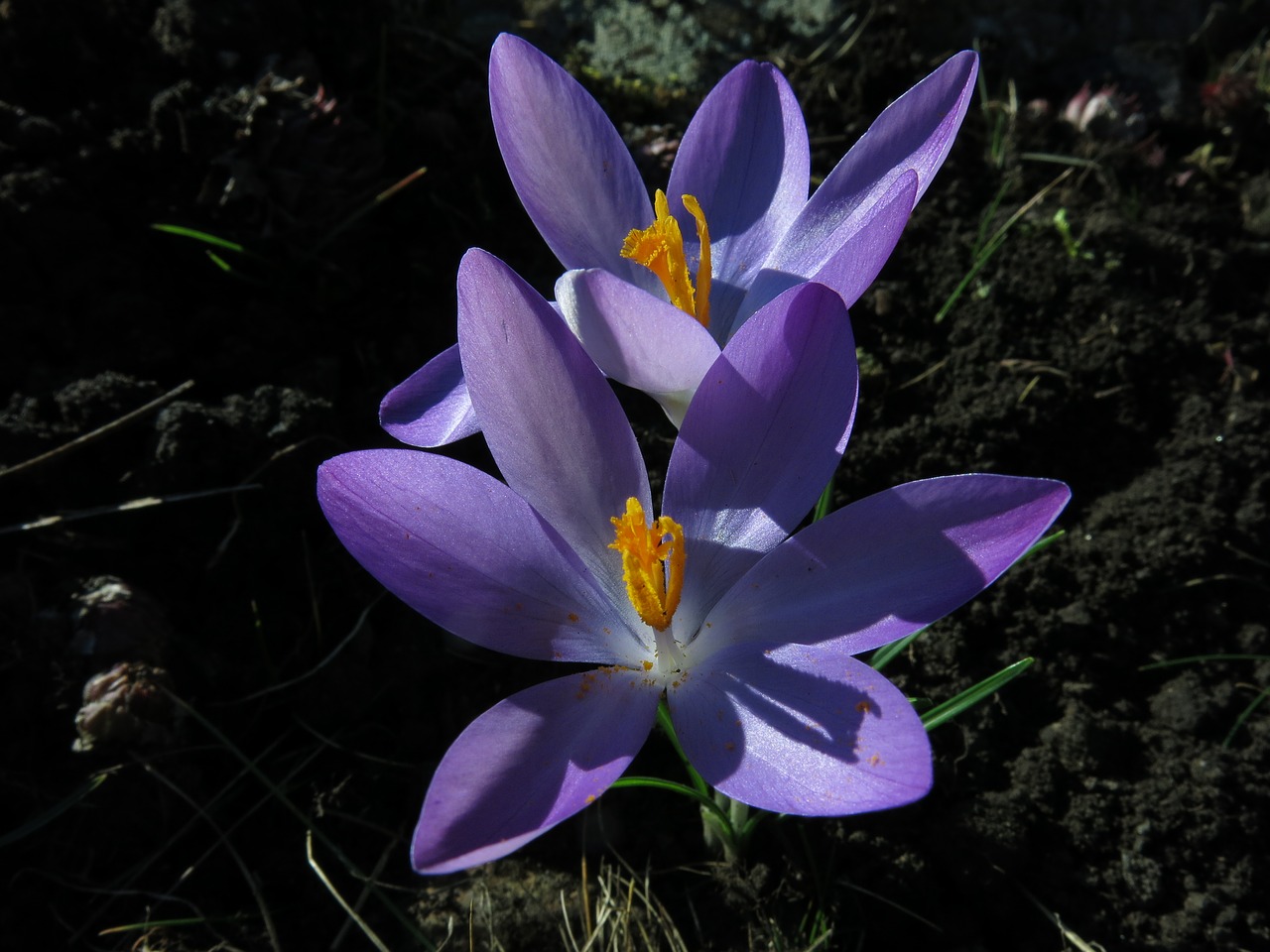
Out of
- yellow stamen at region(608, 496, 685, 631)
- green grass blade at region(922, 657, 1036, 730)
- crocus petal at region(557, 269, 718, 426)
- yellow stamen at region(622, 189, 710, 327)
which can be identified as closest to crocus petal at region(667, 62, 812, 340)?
yellow stamen at region(622, 189, 710, 327)

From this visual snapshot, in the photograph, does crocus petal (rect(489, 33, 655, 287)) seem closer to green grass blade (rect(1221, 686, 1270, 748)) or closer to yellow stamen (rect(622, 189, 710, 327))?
yellow stamen (rect(622, 189, 710, 327))

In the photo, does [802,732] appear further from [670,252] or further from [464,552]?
[670,252]

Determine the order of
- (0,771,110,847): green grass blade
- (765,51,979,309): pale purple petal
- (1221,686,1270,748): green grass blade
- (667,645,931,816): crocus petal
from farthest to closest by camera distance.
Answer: (1221,686,1270,748): green grass blade, (0,771,110,847): green grass blade, (765,51,979,309): pale purple petal, (667,645,931,816): crocus petal

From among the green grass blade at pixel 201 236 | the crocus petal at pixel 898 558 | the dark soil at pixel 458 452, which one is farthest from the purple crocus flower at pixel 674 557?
the green grass blade at pixel 201 236

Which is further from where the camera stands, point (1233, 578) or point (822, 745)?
point (1233, 578)

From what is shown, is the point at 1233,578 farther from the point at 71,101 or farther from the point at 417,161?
the point at 71,101

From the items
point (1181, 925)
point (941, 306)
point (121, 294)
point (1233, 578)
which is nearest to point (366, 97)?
point (121, 294)
